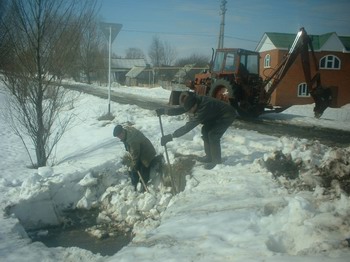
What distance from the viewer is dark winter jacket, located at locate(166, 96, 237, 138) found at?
6562 mm

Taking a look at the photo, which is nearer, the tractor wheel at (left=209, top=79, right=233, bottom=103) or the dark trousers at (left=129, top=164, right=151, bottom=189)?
the dark trousers at (left=129, top=164, right=151, bottom=189)

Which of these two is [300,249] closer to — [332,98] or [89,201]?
[89,201]

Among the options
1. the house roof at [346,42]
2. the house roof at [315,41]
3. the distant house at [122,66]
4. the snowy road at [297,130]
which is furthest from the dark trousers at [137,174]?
the distant house at [122,66]

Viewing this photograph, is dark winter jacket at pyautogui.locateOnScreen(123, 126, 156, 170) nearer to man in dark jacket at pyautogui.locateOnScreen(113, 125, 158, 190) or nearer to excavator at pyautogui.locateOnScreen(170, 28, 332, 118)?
man in dark jacket at pyautogui.locateOnScreen(113, 125, 158, 190)

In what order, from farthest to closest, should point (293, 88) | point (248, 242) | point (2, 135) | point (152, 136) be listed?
1. point (293, 88)
2. point (2, 135)
3. point (152, 136)
4. point (248, 242)

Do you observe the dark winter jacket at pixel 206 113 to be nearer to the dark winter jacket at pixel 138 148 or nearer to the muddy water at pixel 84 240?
the dark winter jacket at pixel 138 148

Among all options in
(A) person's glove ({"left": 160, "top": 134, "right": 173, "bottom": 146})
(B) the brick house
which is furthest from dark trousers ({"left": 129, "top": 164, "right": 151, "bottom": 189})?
(B) the brick house

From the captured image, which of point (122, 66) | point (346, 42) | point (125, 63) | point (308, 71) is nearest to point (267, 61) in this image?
point (346, 42)

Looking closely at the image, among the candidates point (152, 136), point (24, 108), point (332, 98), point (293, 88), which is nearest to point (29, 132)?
point (24, 108)

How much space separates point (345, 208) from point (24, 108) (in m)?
7.72

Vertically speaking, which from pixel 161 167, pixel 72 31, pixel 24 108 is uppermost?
pixel 72 31

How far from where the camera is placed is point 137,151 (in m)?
6.71

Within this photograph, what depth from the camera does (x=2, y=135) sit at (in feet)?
49.5

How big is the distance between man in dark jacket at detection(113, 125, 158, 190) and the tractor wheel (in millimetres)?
5629
